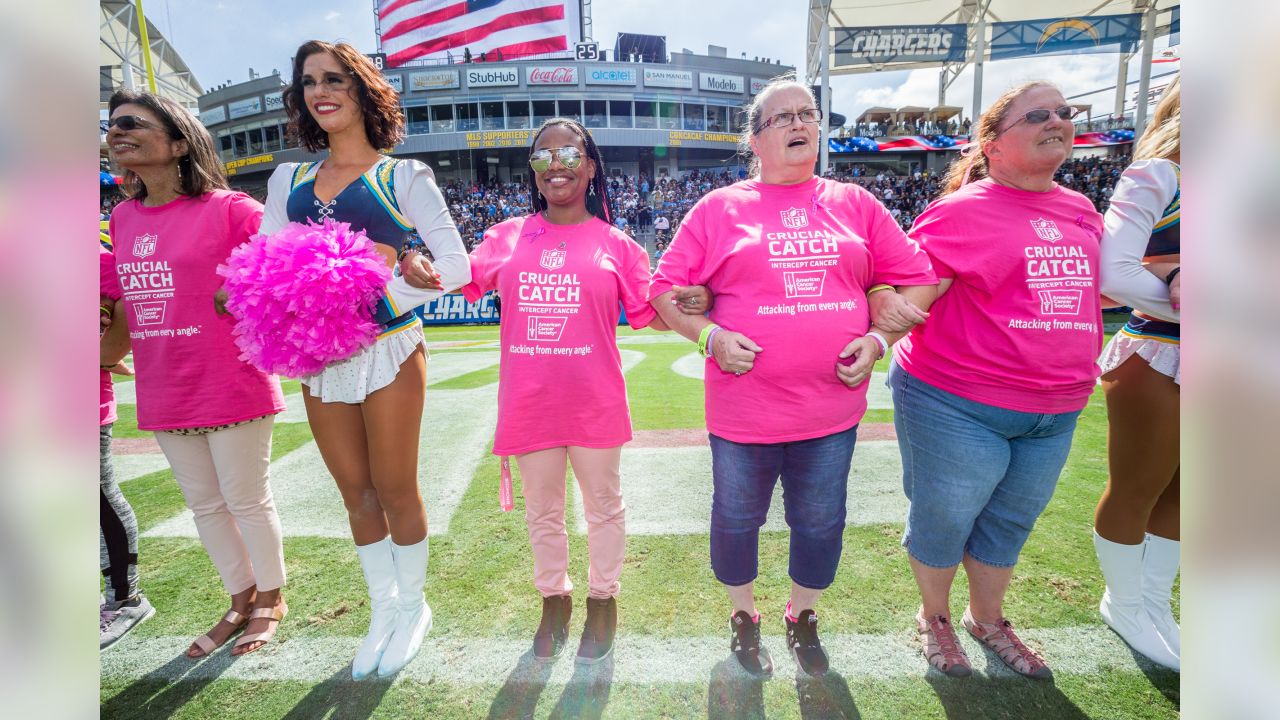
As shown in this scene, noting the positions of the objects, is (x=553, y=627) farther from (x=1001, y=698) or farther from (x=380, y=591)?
(x=1001, y=698)

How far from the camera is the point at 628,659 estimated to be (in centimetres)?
254

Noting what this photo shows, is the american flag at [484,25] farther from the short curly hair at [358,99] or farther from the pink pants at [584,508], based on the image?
the pink pants at [584,508]

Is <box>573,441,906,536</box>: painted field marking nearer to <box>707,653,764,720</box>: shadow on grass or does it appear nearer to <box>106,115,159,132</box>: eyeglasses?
<box>707,653,764,720</box>: shadow on grass

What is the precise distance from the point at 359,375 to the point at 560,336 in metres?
0.79

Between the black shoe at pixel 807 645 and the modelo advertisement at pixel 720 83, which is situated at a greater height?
the modelo advertisement at pixel 720 83

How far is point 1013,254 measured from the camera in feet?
7.29

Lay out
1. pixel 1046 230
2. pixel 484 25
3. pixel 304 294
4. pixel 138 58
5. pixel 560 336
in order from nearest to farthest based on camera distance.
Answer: pixel 304 294
pixel 1046 230
pixel 560 336
pixel 138 58
pixel 484 25

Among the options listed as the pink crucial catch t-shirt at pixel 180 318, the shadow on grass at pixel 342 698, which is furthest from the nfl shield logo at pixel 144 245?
the shadow on grass at pixel 342 698

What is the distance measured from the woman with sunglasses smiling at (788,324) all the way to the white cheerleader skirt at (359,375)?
109 cm

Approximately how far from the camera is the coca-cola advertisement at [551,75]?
3741cm

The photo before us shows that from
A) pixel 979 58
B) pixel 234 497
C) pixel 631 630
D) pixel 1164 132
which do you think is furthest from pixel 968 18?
pixel 234 497
